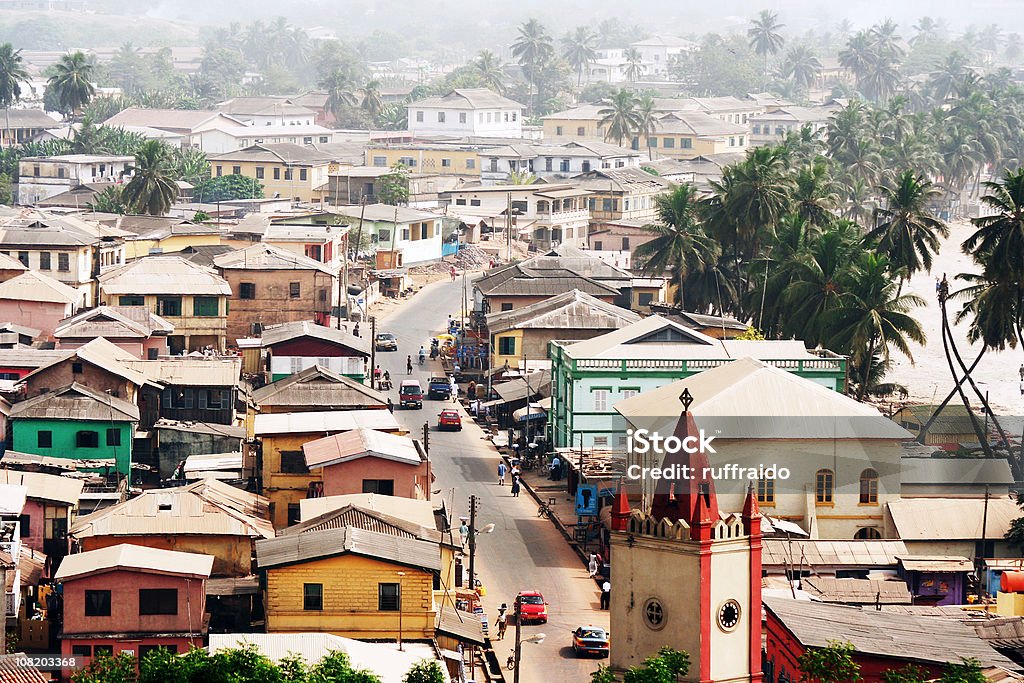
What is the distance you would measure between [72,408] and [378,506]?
45.7ft

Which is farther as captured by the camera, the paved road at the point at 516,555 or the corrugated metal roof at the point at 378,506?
the corrugated metal roof at the point at 378,506

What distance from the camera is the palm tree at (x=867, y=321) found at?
70.6 metres

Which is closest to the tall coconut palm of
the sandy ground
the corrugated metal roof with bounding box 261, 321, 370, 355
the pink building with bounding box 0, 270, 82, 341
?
the sandy ground

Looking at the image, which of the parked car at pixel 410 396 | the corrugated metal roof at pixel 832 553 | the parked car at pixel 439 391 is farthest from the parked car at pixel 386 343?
the corrugated metal roof at pixel 832 553

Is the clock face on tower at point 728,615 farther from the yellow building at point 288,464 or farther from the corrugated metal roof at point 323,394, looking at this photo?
the corrugated metal roof at point 323,394

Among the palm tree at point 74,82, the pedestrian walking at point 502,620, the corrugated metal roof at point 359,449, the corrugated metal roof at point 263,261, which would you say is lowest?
the pedestrian walking at point 502,620

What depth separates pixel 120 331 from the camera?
227ft

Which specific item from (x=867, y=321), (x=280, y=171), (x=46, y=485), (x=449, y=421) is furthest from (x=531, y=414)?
(x=280, y=171)

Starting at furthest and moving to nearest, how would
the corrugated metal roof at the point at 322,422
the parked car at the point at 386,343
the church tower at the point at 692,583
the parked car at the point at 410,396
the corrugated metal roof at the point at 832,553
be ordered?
the parked car at the point at 386,343 → the parked car at the point at 410,396 → the corrugated metal roof at the point at 322,422 → the corrugated metal roof at the point at 832,553 → the church tower at the point at 692,583

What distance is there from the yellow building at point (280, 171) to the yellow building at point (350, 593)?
285 feet

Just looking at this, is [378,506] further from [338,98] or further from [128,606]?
[338,98]

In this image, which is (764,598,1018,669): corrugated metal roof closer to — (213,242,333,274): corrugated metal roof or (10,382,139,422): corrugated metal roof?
(10,382,139,422): corrugated metal roof

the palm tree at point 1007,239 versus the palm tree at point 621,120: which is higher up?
the palm tree at point 621,120

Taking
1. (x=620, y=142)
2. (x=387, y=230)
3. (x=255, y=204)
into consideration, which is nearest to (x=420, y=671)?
(x=387, y=230)
